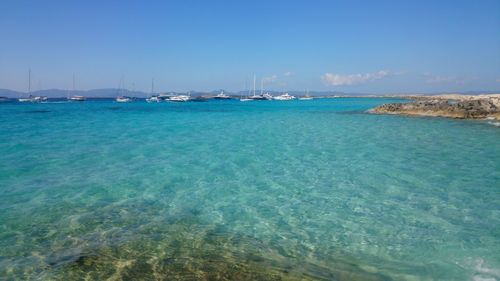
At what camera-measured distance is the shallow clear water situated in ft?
19.5

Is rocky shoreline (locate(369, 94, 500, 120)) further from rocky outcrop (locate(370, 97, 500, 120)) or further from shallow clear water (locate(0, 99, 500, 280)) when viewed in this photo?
shallow clear water (locate(0, 99, 500, 280))

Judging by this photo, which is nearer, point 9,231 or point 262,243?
point 262,243

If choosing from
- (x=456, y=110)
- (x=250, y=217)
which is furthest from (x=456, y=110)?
(x=250, y=217)

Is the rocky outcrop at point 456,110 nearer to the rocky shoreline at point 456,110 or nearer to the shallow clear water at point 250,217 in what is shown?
the rocky shoreline at point 456,110

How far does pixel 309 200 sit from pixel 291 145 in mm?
11144

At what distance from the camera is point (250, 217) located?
8.55m

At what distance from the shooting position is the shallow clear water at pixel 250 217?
19.5 ft

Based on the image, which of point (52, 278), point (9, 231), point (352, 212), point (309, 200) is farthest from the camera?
point (309, 200)

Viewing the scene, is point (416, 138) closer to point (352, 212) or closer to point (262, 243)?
point (352, 212)

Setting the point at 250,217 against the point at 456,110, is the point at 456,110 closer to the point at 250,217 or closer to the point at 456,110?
the point at 456,110

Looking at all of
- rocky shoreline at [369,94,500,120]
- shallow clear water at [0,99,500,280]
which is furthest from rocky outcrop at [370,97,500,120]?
shallow clear water at [0,99,500,280]

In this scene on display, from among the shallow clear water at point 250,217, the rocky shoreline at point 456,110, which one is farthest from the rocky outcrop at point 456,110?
the shallow clear water at point 250,217

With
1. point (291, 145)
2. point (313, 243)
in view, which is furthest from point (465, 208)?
point (291, 145)

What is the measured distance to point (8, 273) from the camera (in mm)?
5656
